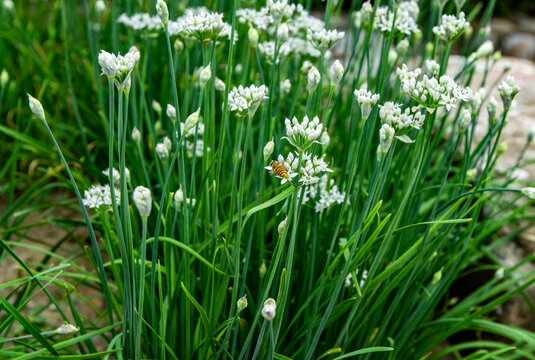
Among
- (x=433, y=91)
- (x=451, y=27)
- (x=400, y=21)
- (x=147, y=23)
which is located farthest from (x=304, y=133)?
(x=147, y=23)

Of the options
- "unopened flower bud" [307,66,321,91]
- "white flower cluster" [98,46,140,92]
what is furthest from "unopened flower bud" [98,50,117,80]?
"unopened flower bud" [307,66,321,91]

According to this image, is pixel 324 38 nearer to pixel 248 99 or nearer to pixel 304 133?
pixel 248 99

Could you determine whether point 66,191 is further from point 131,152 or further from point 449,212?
point 449,212

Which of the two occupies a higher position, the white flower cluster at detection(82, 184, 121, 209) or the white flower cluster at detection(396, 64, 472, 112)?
the white flower cluster at detection(396, 64, 472, 112)

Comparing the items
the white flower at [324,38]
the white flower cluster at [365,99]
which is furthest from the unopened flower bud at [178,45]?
the white flower cluster at [365,99]

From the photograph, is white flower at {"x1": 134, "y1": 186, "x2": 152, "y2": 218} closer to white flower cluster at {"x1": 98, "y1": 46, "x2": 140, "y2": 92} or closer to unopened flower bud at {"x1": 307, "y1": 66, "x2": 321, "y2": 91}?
white flower cluster at {"x1": 98, "y1": 46, "x2": 140, "y2": 92}

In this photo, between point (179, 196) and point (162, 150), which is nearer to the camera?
point (179, 196)
